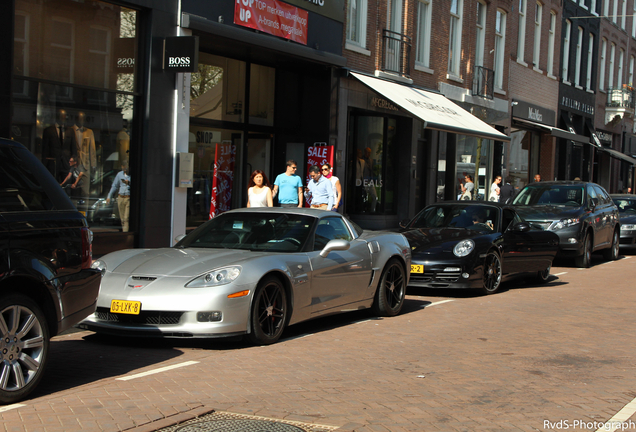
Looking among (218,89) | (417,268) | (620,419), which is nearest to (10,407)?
(620,419)

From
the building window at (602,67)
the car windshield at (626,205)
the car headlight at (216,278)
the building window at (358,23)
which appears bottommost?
the car headlight at (216,278)

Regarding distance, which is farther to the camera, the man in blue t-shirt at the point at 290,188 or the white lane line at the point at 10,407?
the man in blue t-shirt at the point at 290,188

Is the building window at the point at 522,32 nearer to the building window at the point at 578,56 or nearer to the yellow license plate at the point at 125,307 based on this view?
the building window at the point at 578,56

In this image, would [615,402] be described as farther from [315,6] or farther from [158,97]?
[315,6]

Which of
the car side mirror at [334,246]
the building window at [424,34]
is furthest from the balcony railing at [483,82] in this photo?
the car side mirror at [334,246]

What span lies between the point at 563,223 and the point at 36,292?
1282 cm

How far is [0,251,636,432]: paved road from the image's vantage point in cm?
482

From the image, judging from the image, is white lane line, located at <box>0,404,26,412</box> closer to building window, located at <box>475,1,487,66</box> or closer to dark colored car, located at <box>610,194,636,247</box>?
dark colored car, located at <box>610,194,636,247</box>

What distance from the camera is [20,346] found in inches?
196

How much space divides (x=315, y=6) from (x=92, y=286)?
13.1 m

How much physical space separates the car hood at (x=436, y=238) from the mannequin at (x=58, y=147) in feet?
18.6

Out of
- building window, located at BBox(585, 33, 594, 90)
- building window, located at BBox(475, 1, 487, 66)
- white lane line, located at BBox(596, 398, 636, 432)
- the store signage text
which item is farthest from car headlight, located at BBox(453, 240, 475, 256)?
building window, located at BBox(585, 33, 594, 90)

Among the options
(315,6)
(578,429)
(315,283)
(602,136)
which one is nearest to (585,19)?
(602,136)

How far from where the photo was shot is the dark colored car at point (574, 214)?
1588cm
